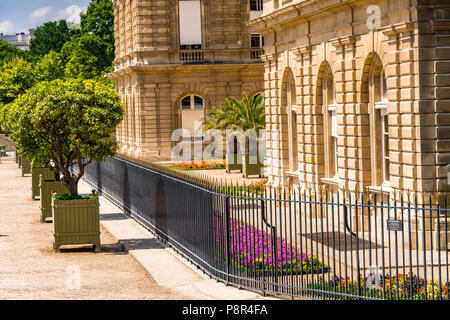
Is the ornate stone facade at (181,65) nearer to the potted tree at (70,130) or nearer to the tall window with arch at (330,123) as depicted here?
the tall window with arch at (330,123)

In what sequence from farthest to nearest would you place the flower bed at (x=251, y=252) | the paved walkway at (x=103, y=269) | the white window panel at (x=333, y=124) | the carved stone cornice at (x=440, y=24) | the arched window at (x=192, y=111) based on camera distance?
the arched window at (x=192, y=111) < the white window panel at (x=333, y=124) < the carved stone cornice at (x=440, y=24) < the paved walkway at (x=103, y=269) < the flower bed at (x=251, y=252)

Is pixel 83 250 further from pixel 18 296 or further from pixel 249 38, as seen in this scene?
pixel 249 38

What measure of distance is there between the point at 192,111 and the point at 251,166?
1563 centimetres

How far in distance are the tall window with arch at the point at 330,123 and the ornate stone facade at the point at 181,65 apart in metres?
28.9

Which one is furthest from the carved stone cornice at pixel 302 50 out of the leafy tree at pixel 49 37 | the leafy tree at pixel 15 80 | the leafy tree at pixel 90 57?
the leafy tree at pixel 49 37

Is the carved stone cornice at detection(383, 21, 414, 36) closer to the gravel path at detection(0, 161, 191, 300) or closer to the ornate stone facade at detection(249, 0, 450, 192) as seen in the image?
the ornate stone facade at detection(249, 0, 450, 192)

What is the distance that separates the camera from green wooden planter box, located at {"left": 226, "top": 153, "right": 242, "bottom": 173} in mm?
43750

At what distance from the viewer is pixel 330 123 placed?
78.5 ft

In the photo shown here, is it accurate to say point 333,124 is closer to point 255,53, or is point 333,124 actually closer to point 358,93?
point 358,93

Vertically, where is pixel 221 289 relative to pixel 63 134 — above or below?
below

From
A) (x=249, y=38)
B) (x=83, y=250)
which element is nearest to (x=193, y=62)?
(x=249, y=38)

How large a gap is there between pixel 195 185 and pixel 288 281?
137 inches

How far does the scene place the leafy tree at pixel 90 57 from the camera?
81519 millimetres

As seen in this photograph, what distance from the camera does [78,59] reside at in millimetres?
82125
